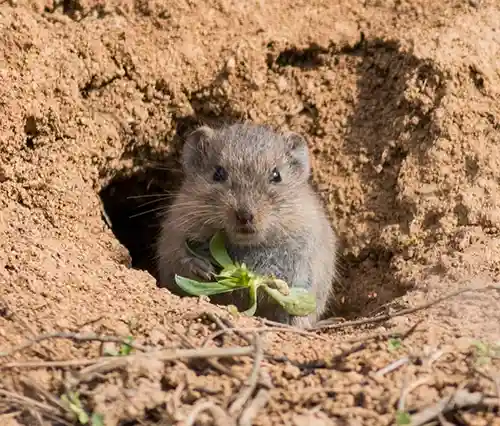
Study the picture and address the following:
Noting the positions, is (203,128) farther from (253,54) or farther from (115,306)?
(115,306)

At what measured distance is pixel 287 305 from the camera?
6.49 meters

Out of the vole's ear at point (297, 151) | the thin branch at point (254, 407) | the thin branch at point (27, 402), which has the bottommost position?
the thin branch at point (27, 402)

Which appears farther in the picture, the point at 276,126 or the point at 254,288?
the point at 276,126

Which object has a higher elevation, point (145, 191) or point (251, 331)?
point (251, 331)

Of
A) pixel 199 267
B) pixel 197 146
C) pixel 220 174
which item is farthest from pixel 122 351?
pixel 197 146

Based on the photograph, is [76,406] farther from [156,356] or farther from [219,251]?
[219,251]

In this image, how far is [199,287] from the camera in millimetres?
6328

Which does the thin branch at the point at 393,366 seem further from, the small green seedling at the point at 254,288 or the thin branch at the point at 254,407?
the small green seedling at the point at 254,288

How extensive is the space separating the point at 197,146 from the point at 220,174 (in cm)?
50

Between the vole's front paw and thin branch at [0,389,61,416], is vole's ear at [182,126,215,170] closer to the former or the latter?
the vole's front paw

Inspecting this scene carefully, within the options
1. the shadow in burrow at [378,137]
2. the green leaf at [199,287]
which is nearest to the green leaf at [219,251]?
the green leaf at [199,287]

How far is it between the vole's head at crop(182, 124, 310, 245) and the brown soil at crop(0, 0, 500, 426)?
0.47 metres

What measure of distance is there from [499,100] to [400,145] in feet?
2.66

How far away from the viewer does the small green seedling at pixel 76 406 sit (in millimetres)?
4270
